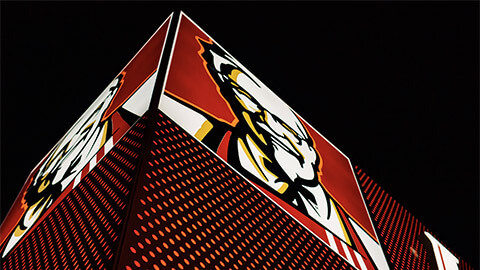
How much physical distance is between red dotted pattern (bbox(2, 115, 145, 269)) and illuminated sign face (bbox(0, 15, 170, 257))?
0.13 meters

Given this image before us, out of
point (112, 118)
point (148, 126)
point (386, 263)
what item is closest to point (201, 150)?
point (148, 126)

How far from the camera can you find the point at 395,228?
10.9 ft

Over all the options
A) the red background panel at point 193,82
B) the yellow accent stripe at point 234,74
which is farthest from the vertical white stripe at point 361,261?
the yellow accent stripe at point 234,74

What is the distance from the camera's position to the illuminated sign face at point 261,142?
2.24m

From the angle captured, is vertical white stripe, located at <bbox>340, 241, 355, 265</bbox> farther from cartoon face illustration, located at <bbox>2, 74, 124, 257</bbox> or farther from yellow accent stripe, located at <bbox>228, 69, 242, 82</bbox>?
cartoon face illustration, located at <bbox>2, 74, 124, 257</bbox>

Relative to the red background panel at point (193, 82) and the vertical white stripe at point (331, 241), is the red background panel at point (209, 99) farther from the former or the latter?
the vertical white stripe at point (331, 241)

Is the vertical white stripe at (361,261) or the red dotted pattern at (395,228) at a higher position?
the red dotted pattern at (395,228)

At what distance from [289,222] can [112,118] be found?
113cm

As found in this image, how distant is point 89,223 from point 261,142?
1.16m

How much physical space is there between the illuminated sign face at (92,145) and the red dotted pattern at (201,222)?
36 centimetres

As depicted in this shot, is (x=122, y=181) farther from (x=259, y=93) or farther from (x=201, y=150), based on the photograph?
(x=259, y=93)

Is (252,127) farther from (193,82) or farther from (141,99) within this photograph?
(141,99)

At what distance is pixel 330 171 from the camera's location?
325 cm

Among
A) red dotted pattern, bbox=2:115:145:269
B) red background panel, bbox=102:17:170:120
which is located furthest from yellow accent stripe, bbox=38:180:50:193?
red dotted pattern, bbox=2:115:145:269
